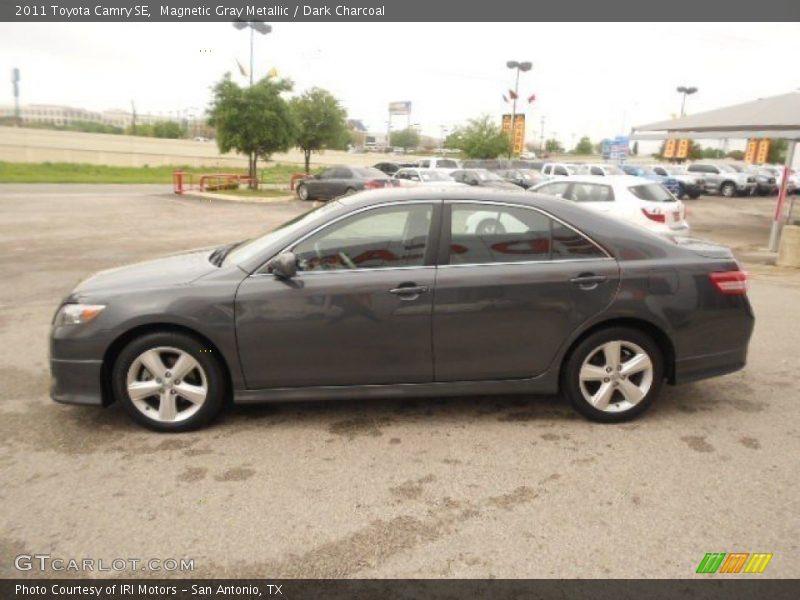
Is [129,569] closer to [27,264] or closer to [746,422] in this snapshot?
[746,422]

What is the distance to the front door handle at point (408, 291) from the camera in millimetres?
4000

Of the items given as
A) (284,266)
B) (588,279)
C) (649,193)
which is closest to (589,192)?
(649,193)

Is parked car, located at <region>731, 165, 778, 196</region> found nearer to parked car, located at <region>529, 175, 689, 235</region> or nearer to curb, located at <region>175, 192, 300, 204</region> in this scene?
curb, located at <region>175, 192, 300, 204</region>

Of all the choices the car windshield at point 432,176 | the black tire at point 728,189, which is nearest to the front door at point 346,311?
the car windshield at point 432,176

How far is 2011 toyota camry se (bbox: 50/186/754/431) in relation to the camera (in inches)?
157

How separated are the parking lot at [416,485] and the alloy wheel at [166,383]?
18 cm

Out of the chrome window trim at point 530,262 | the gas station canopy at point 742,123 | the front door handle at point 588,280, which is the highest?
the gas station canopy at point 742,123

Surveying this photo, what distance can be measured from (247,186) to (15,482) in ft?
95.4

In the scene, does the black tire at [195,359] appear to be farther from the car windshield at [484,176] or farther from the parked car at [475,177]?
the car windshield at [484,176]

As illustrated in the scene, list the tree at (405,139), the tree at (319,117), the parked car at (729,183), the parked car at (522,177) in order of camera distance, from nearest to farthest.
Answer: the parked car at (522,177)
the parked car at (729,183)
the tree at (319,117)
the tree at (405,139)

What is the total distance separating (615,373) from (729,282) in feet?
3.30

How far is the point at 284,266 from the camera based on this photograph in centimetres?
393

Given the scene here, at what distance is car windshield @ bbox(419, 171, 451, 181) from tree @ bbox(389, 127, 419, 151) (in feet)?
378

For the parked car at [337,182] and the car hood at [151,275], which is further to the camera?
the parked car at [337,182]
